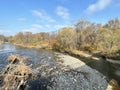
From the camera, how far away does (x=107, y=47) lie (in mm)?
51281

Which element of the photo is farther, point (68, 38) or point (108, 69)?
point (68, 38)

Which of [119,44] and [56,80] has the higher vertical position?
[119,44]

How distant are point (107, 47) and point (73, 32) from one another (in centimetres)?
2154

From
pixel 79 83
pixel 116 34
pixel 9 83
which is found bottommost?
pixel 79 83

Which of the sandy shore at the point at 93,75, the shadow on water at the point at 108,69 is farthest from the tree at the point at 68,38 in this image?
the sandy shore at the point at 93,75

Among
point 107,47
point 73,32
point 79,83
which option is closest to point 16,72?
point 79,83

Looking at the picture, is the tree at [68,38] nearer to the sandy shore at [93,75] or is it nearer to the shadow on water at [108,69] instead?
the shadow on water at [108,69]

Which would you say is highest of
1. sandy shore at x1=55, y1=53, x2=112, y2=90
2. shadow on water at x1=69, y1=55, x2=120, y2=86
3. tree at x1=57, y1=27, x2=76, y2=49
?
tree at x1=57, y1=27, x2=76, y2=49

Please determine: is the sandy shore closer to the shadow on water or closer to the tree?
the shadow on water

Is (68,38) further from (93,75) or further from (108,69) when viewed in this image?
(93,75)

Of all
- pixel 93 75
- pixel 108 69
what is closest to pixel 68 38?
pixel 108 69

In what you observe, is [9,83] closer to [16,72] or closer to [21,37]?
[16,72]

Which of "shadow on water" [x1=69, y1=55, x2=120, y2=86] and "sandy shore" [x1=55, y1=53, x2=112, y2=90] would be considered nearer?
"sandy shore" [x1=55, y1=53, x2=112, y2=90]

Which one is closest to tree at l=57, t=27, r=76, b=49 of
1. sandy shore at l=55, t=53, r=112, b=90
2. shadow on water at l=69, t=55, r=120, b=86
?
shadow on water at l=69, t=55, r=120, b=86
